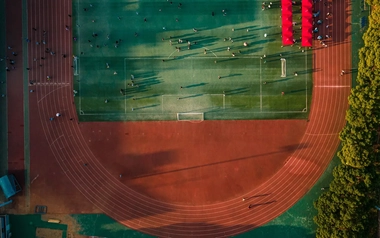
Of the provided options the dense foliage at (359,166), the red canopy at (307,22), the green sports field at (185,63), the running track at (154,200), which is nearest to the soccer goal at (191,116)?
the green sports field at (185,63)

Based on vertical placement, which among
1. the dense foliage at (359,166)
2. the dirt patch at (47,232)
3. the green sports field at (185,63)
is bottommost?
the dirt patch at (47,232)

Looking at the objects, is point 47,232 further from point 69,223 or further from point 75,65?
point 75,65

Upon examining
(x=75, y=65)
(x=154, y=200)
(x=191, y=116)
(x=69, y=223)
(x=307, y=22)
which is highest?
(x=307, y=22)

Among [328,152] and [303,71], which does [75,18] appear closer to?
[303,71]

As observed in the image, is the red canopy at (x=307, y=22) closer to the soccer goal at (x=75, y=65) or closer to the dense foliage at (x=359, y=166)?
the dense foliage at (x=359, y=166)

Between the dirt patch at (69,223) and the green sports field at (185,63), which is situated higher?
the green sports field at (185,63)

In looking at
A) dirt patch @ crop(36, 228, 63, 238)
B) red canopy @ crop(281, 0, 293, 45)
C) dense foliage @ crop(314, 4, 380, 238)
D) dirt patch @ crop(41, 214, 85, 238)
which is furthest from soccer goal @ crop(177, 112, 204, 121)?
dirt patch @ crop(36, 228, 63, 238)

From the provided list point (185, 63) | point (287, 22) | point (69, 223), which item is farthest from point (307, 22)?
point (69, 223)

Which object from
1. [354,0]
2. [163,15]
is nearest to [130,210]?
[163,15]

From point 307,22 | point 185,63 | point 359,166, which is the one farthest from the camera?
point 185,63
